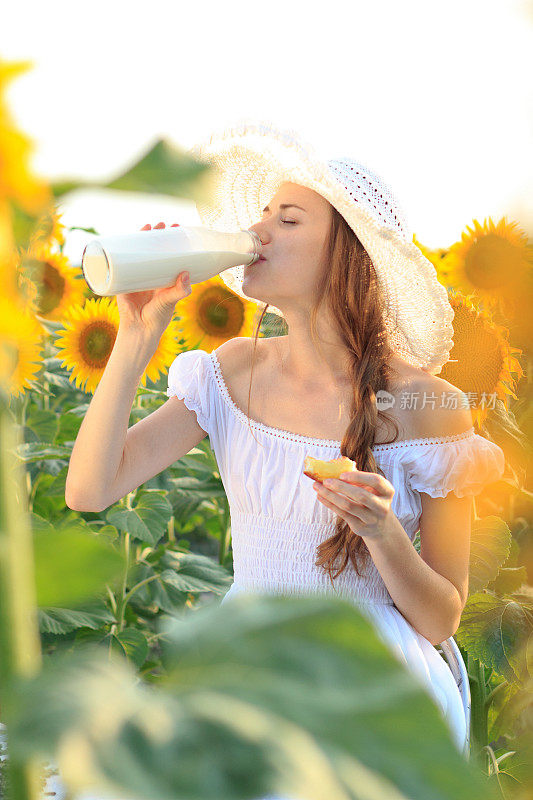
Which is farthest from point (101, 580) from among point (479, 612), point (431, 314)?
point (479, 612)

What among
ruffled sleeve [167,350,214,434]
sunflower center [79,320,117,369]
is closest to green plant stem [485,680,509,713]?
ruffled sleeve [167,350,214,434]

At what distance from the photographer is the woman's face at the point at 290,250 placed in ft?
3.94

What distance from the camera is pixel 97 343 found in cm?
175

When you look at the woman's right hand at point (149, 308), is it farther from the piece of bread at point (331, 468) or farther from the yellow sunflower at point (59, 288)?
the yellow sunflower at point (59, 288)

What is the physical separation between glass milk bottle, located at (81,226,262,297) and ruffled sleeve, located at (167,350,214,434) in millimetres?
326

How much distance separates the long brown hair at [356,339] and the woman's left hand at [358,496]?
0.83ft

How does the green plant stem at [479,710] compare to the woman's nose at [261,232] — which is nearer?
the woman's nose at [261,232]

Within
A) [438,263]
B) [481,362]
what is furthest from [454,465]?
[438,263]

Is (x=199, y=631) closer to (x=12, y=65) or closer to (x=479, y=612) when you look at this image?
(x=12, y=65)

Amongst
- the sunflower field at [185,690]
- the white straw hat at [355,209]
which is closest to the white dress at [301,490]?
the white straw hat at [355,209]

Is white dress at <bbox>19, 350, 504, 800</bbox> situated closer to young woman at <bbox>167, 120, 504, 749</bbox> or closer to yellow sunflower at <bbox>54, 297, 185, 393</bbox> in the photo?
young woman at <bbox>167, 120, 504, 749</bbox>

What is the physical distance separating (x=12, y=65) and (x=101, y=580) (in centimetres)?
9

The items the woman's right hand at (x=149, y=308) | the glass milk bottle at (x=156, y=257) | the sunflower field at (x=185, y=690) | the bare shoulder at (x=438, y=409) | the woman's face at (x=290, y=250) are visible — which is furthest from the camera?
the bare shoulder at (x=438, y=409)

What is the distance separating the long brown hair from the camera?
128cm
